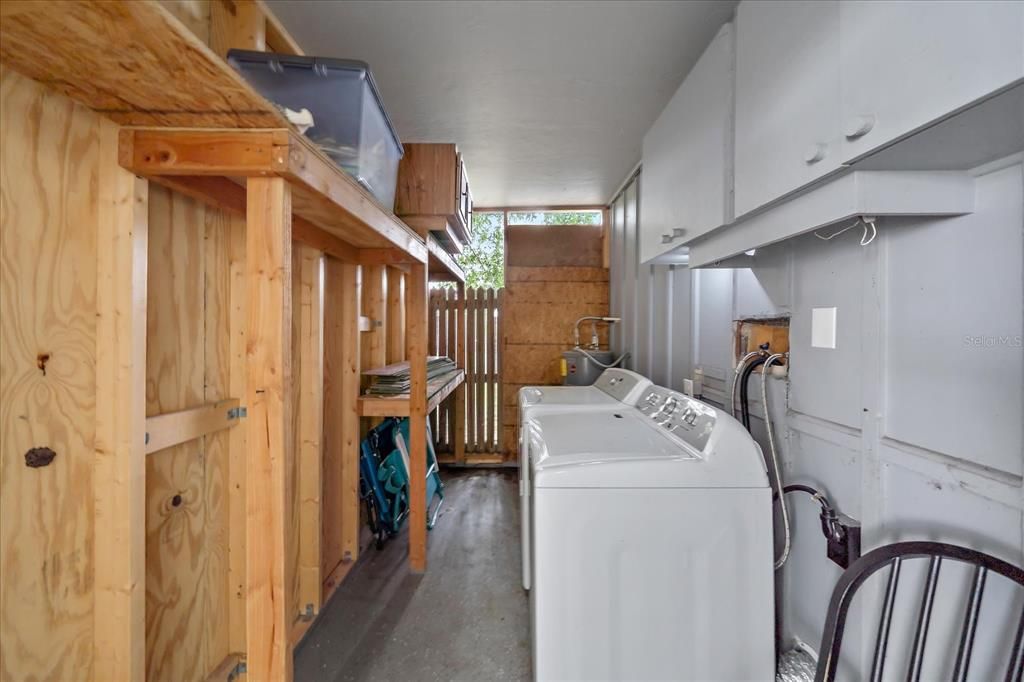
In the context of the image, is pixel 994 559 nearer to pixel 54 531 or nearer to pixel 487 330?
pixel 54 531

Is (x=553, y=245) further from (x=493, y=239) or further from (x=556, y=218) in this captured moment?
(x=493, y=239)

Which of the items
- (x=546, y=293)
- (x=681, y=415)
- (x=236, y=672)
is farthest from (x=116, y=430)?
(x=546, y=293)

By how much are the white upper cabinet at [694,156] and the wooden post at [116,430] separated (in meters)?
1.59

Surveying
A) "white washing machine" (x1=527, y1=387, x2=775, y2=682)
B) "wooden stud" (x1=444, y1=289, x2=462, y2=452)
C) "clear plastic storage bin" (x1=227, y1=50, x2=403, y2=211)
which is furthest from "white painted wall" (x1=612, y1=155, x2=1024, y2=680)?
"wooden stud" (x1=444, y1=289, x2=462, y2=452)

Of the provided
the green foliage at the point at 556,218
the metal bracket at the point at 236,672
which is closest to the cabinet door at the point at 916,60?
the metal bracket at the point at 236,672

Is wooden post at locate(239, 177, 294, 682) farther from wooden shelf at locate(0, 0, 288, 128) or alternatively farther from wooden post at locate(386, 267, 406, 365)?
wooden post at locate(386, 267, 406, 365)

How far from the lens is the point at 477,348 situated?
12.5 feet

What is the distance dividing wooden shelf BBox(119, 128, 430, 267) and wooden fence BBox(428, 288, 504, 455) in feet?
7.83

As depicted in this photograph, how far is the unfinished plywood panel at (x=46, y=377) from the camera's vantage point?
0.82m

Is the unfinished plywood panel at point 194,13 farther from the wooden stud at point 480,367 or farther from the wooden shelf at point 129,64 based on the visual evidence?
the wooden stud at point 480,367

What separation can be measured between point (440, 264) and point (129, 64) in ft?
6.64

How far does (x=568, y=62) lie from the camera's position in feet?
5.62

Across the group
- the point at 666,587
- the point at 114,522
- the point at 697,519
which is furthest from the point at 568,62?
the point at 114,522

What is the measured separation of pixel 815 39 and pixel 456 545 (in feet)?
8.53
